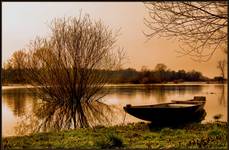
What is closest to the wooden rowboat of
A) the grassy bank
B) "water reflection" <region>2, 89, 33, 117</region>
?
the grassy bank

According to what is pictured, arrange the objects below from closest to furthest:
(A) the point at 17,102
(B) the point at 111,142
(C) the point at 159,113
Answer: (B) the point at 111,142 < (C) the point at 159,113 < (A) the point at 17,102

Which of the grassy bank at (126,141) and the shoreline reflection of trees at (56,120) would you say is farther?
the shoreline reflection of trees at (56,120)

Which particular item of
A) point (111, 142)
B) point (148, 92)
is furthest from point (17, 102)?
point (111, 142)

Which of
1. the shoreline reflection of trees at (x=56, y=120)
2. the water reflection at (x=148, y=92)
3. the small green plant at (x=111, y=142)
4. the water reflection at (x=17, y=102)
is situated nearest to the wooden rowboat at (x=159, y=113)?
the shoreline reflection of trees at (x=56, y=120)

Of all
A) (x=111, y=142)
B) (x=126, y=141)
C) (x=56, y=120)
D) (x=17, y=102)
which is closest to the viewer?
(x=111, y=142)

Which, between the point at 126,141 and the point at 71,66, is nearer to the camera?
the point at 126,141

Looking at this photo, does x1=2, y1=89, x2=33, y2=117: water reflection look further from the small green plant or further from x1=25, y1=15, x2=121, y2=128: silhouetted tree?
the small green plant

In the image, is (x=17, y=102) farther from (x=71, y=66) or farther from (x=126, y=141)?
(x=126, y=141)

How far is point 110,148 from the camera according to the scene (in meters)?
6.64

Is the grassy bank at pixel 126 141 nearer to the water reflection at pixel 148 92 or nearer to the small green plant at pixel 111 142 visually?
the small green plant at pixel 111 142

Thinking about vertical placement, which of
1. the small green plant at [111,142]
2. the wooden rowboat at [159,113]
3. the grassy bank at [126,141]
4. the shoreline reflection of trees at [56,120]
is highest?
the wooden rowboat at [159,113]

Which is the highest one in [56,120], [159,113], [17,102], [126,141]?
[159,113]

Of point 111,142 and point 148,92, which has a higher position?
point 148,92

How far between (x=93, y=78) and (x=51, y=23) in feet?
10.9
